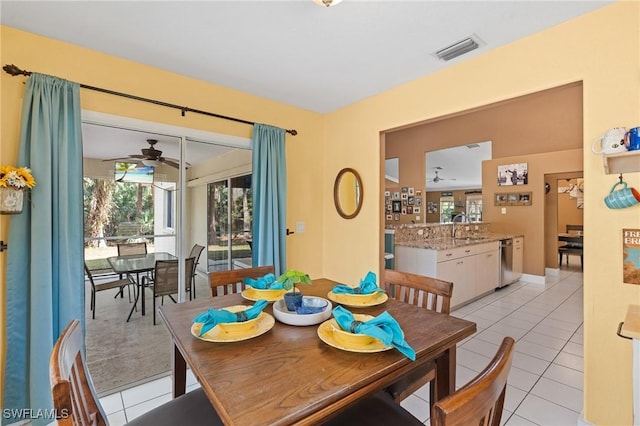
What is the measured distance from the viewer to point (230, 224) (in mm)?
3059

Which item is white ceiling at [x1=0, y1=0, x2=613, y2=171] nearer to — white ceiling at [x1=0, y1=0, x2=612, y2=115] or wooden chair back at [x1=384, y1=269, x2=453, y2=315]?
white ceiling at [x1=0, y1=0, x2=612, y2=115]

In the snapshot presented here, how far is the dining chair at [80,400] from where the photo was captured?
76 cm

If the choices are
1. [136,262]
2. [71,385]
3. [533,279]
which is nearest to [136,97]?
[136,262]

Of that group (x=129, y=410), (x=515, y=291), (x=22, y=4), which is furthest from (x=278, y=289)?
(x=515, y=291)

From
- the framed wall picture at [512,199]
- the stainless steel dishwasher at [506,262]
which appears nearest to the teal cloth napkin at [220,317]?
the stainless steel dishwasher at [506,262]

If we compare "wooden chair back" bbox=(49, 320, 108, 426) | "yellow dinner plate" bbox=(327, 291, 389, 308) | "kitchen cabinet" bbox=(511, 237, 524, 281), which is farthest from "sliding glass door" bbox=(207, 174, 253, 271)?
"kitchen cabinet" bbox=(511, 237, 524, 281)

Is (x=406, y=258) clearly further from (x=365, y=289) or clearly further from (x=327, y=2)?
(x=327, y=2)

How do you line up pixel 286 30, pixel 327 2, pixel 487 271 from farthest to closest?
pixel 487 271 < pixel 286 30 < pixel 327 2

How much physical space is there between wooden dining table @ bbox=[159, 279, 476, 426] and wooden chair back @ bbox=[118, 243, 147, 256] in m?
1.26

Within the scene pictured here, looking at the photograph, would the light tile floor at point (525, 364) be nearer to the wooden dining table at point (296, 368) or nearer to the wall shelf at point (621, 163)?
the wooden dining table at point (296, 368)

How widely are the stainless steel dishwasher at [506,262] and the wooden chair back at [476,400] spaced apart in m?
4.77

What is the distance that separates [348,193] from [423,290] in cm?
176

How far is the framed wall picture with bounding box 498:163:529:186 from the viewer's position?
5.74 metres

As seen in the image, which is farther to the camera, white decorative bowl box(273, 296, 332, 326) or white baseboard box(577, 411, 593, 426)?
white baseboard box(577, 411, 593, 426)
